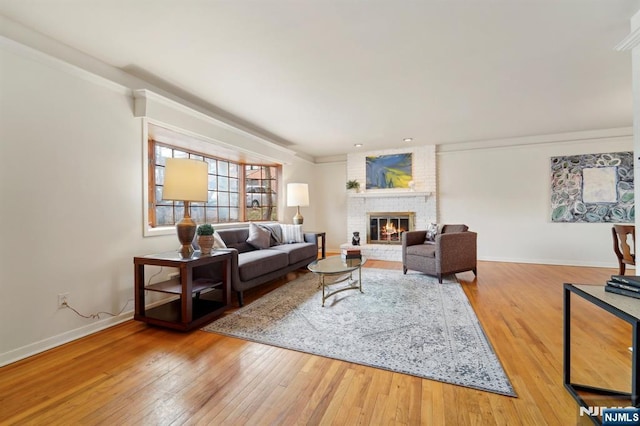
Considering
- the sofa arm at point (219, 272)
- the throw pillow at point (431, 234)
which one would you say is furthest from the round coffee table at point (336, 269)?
the throw pillow at point (431, 234)

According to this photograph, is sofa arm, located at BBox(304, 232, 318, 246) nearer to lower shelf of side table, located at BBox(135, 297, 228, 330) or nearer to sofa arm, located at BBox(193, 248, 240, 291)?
sofa arm, located at BBox(193, 248, 240, 291)

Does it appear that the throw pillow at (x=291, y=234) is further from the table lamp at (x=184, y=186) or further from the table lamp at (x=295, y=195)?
the table lamp at (x=184, y=186)

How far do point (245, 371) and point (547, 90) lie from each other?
4.03m


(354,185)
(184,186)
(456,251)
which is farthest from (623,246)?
(184,186)

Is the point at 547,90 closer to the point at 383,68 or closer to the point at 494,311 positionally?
the point at 383,68

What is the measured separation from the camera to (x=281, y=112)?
11.8 ft

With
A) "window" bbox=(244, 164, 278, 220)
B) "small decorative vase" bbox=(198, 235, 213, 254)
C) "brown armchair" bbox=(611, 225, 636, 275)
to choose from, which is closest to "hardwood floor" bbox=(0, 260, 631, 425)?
"small decorative vase" bbox=(198, 235, 213, 254)

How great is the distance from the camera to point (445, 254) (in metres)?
3.62

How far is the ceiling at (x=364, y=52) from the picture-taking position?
177 centimetres

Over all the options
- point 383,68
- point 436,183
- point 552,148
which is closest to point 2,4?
point 383,68

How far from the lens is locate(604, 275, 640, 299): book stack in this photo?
1204 millimetres

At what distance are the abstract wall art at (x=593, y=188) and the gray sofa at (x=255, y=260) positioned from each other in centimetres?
440

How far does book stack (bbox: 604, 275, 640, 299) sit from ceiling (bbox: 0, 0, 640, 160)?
1722 millimetres

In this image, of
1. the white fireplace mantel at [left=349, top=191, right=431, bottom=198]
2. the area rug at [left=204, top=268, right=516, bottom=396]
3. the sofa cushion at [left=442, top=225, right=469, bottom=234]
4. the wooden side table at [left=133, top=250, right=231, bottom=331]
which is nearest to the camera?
the area rug at [left=204, top=268, right=516, bottom=396]
